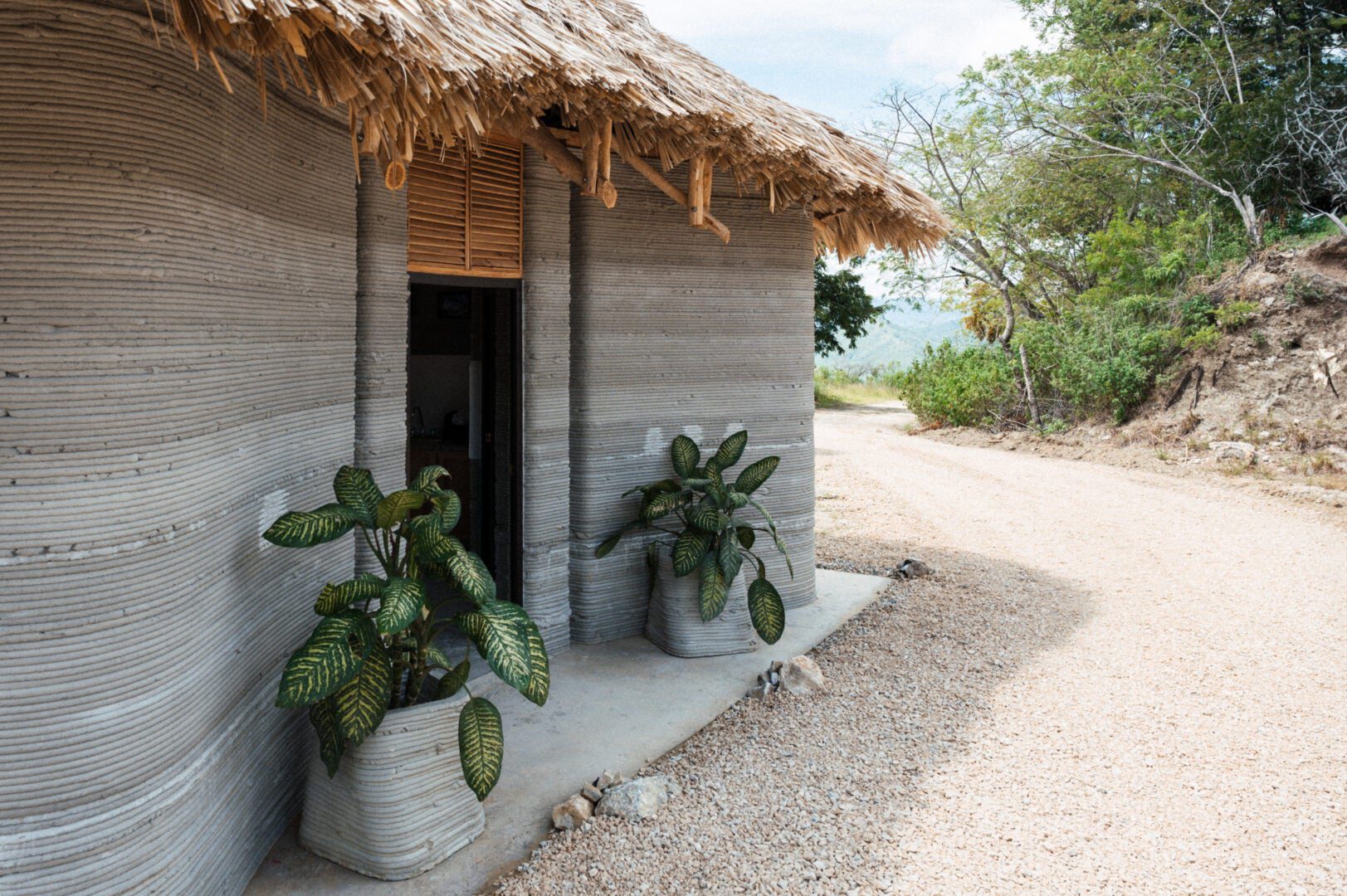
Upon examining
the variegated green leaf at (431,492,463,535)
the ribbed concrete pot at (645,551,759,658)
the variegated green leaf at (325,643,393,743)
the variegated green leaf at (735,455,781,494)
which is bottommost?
the ribbed concrete pot at (645,551,759,658)

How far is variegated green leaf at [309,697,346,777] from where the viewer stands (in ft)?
9.14

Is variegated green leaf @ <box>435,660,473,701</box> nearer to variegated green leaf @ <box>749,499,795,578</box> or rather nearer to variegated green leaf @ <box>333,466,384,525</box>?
variegated green leaf @ <box>333,466,384,525</box>

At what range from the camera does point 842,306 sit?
20.1 m

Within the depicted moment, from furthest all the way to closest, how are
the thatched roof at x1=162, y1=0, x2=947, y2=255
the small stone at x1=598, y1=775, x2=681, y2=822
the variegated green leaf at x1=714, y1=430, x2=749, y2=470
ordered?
the variegated green leaf at x1=714, y1=430, x2=749, y2=470 → the small stone at x1=598, y1=775, x2=681, y2=822 → the thatched roof at x1=162, y1=0, x2=947, y2=255

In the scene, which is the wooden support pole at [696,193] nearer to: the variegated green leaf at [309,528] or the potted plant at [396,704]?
the potted plant at [396,704]

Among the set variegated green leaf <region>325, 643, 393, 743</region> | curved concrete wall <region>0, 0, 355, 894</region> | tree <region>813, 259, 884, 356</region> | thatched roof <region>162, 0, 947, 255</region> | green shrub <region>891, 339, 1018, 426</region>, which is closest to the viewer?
curved concrete wall <region>0, 0, 355, 894</region>

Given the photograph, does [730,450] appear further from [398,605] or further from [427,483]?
[398,605]

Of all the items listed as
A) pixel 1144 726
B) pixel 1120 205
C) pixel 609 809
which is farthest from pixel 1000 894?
pixel 1120 205

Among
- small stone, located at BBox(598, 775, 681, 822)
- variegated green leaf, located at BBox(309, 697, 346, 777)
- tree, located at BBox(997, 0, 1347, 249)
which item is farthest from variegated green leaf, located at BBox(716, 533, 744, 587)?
tree, located at BBox(997, 0, 1347, 249)

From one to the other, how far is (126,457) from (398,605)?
81 cm

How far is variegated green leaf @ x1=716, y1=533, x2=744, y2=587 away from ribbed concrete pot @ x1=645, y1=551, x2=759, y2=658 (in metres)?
0.16

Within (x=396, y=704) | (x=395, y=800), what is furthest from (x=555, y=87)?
(x=395, y=800)

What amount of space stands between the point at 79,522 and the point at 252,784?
45.0 inches

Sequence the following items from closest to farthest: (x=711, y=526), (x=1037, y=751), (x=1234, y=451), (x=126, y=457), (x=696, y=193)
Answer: (x=126, y=457) → (x=1037, y=751) → (x=711, y=526) → (x=696, y=193) → (x=1234, y=451)
